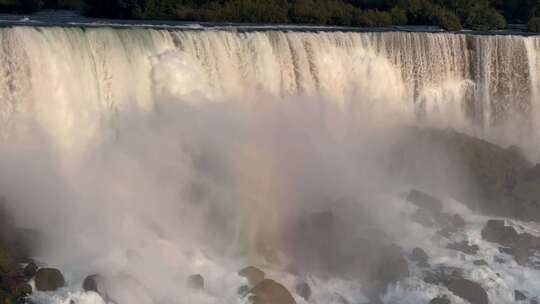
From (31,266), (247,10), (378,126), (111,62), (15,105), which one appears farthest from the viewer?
(247,10)

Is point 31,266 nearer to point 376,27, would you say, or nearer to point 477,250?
point 477,250

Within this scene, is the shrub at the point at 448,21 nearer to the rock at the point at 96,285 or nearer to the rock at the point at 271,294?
→ the rock at the point at 271,294

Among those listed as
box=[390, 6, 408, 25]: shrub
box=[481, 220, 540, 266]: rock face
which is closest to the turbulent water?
box=[481, 220, 540, 266]: rock face

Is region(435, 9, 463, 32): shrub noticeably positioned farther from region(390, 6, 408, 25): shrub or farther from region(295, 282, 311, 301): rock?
region(295, 282, 311, 301): rock

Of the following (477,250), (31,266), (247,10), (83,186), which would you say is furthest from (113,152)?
(247,10)

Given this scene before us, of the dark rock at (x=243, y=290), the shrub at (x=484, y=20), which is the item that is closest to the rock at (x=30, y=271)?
the dark rock at (x=243, y=290)

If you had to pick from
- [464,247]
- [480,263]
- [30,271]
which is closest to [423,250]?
[464,247]
